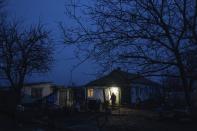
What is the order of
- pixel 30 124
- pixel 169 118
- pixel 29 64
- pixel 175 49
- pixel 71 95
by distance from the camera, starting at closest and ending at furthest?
pixel 175 49, pixel 30 124, pixel 169 118, pixel 29 64, pixel 71 95

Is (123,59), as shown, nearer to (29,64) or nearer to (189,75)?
(189,75)

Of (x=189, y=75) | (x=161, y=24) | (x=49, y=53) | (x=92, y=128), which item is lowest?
Result: (x=92, y=128)

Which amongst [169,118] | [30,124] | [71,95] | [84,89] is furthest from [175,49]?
[84,89]

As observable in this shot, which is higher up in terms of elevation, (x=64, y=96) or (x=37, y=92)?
(x=37, y=92)

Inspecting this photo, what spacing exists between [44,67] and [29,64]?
1205mm

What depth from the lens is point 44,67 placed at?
104ft

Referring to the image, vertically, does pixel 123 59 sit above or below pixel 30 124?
above

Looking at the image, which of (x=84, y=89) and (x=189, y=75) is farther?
(x=84, y=89)

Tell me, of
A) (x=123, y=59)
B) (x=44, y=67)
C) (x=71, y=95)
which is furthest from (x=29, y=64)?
(x=123, y=59)

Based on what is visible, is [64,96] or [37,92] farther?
[37,92]

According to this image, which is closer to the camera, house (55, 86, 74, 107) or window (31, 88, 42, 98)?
house (55, 86, 74, 107)

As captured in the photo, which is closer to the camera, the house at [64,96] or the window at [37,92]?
the house at [64,96]

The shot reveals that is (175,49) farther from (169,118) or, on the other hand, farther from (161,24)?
(169,118)

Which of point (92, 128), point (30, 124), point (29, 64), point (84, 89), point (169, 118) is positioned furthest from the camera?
point (84, 89)
